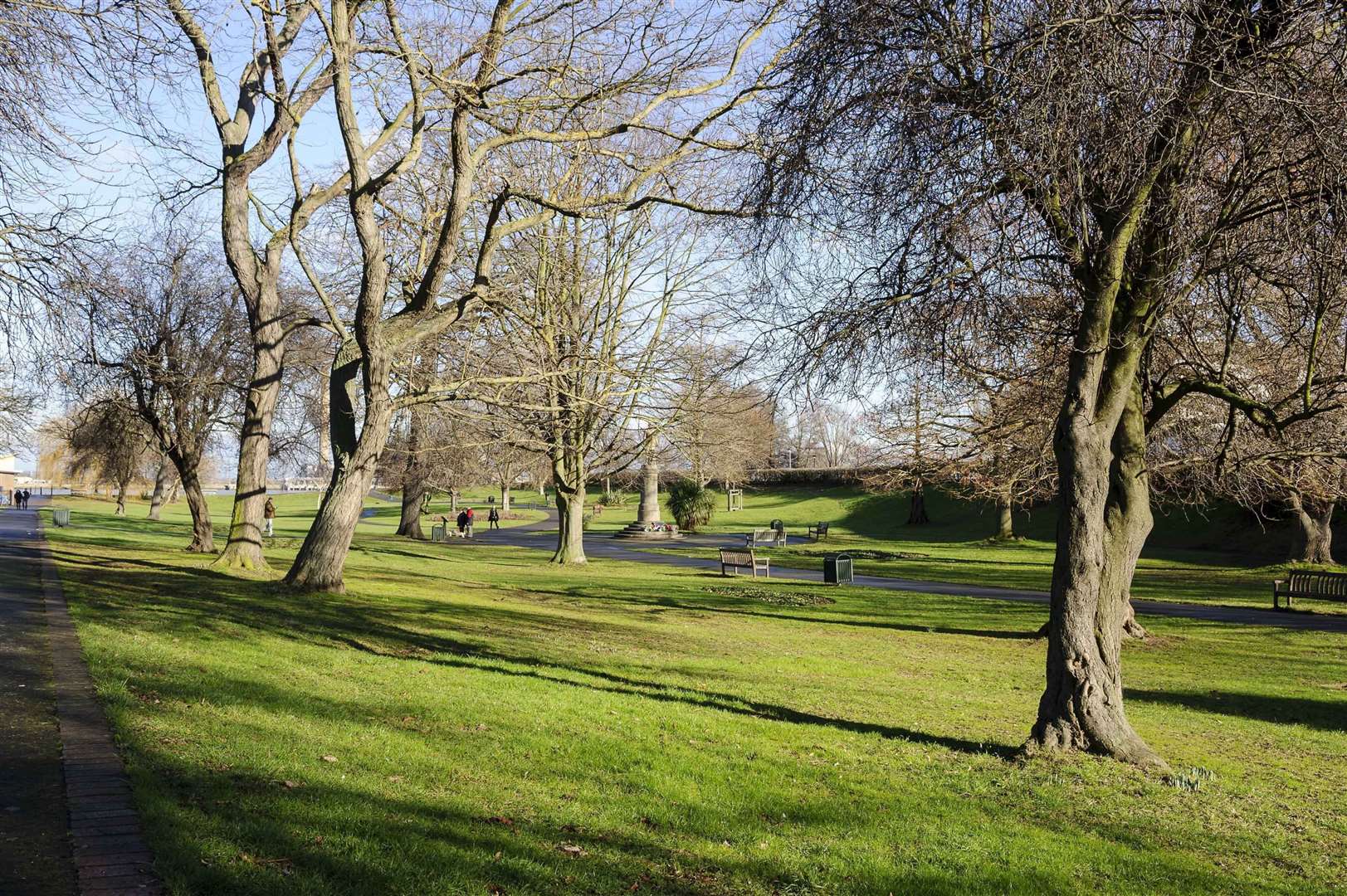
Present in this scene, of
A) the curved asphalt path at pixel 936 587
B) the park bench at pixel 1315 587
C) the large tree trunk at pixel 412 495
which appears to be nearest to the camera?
the curved asphalt path at pixel 936 587

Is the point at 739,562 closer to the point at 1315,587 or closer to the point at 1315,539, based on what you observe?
the point at 1315,587

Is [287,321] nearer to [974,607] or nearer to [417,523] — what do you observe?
[974,607]

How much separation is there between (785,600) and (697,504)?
29290 mm

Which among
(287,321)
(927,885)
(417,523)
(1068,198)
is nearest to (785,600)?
(287,321)

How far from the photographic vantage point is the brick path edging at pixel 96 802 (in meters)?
4.13

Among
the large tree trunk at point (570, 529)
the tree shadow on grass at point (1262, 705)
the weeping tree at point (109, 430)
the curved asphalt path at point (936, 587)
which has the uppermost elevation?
the weeping tree at point (109, 430)

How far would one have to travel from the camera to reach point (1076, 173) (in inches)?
274

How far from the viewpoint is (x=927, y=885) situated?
200 inches

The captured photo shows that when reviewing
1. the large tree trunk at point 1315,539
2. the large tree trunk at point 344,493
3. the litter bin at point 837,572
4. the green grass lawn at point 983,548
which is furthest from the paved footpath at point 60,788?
the large tree trunk at point 1315,539

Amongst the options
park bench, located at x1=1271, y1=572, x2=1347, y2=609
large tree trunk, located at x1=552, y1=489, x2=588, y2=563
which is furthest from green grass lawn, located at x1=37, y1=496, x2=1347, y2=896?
large tree trunk, located at x1=552, y1=489, x2=588, y2=563

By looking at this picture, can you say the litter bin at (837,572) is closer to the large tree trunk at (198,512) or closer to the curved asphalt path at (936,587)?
the curved asphalt path at (936,587)

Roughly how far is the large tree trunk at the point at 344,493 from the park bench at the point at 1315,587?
1925 centimetres

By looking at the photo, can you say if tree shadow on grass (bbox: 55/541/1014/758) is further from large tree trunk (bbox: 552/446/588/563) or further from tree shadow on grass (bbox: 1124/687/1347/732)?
large tree trunk (bbox: 552/446/588/563)

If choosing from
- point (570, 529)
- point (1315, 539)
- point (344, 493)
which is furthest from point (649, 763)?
point (1315, 539)
